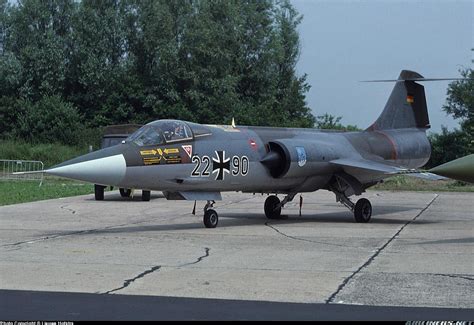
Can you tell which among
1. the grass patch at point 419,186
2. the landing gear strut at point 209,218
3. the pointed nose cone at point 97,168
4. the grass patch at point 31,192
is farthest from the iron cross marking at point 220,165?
the grass patch at point 419,186

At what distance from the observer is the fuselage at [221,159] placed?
13.2 m

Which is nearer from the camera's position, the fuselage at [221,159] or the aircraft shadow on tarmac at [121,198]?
the fuselage at [221,159]

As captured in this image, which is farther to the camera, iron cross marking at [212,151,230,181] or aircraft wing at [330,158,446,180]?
aircraft wing at [330,158,446,180]

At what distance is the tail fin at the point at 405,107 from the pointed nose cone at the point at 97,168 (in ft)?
25.7

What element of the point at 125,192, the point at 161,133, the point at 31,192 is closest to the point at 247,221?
the point at 161,133

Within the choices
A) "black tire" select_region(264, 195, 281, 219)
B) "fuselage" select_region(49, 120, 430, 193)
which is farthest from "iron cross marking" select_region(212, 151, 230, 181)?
"black tire" select_region(264, 195, 281, 219)

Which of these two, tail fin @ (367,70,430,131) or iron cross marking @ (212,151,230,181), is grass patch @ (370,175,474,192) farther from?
iron cross marking @ (212,151,230,181)

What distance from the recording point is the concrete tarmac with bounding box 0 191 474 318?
8.13 meters

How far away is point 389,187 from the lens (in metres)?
32.7

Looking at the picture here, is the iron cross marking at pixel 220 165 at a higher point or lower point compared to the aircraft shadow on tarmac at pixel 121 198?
higher

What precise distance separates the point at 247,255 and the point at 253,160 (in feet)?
14.9

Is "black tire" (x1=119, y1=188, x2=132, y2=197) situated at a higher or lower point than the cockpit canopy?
lower

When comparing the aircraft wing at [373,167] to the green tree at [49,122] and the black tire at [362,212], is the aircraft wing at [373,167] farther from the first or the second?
the green tree at [49,122]

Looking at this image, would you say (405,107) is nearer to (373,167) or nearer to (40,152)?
(373,167)
